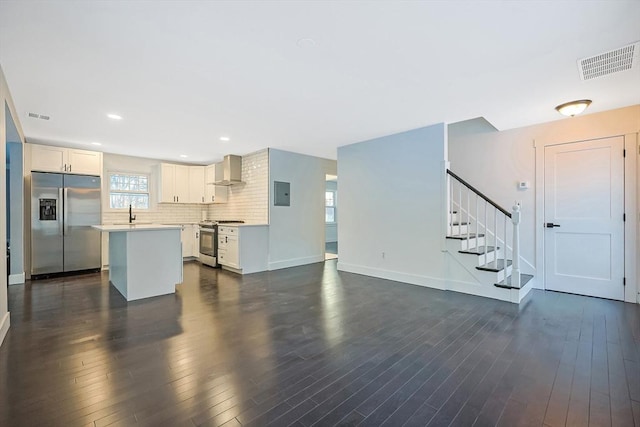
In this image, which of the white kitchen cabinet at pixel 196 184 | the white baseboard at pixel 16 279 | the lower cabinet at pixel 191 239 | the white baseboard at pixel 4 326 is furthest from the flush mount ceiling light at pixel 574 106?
the white baseboard at pixel 16 279

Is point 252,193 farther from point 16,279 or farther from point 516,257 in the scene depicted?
point 516,257

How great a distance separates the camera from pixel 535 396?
1.84 metres

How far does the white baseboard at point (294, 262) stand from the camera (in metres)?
6.07

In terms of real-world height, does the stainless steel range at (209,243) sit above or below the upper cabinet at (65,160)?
below

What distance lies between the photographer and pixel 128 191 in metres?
6.78

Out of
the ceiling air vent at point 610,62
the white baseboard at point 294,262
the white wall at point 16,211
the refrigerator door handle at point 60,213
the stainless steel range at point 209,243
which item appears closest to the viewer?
the ceiling air vent at point 610,62

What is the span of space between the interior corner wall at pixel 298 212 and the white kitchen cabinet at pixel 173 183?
2.72 metres

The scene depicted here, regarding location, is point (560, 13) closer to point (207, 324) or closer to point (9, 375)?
point (207, 324)

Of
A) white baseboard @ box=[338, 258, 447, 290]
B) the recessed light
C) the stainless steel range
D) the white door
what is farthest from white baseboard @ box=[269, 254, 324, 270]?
the recessed light

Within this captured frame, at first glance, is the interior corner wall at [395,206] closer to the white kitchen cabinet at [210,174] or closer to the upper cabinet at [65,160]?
the white kitchen cabinet at [210,174]

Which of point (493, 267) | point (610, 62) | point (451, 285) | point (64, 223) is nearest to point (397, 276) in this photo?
point (451, 285)

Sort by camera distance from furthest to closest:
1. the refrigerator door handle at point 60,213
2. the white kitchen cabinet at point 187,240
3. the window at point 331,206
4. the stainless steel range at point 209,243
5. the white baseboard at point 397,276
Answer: the window at point 331,206 → the white kitchen cabinet at point 187,240 → the stainless steel range at point 209,243 → the refrigerator door handle at point 60,213 → the white baseboard at point 397,276

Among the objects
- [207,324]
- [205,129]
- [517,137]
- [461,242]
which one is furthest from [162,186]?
[517,137]

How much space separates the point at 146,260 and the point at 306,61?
134 inches
